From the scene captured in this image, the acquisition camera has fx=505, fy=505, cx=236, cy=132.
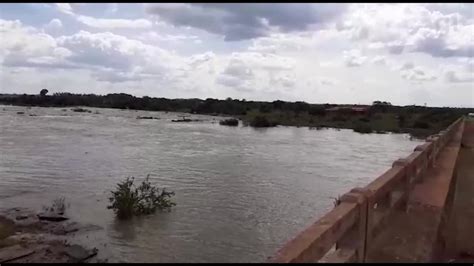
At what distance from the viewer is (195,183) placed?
22656mm

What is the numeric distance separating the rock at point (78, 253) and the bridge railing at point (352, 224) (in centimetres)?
931

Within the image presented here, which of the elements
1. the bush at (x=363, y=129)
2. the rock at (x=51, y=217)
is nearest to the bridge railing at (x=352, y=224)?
the rock at (x=51, y=217)

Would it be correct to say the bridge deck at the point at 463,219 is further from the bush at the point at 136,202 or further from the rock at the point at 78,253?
the bush at the point at 136,202

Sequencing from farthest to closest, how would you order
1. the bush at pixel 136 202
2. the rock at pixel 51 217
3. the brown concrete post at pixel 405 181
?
1. the bush at pixel 136 202
2. the rock at pixel 51 217
3. the brown concrete post at pixel 405 181

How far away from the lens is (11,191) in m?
20.2

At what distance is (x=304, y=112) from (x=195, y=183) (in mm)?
69836

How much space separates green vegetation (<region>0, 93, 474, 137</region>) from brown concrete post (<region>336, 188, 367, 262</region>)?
2232 inches

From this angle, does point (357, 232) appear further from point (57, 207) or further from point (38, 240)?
point (57, 207)

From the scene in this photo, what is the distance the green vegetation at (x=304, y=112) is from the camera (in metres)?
67.4

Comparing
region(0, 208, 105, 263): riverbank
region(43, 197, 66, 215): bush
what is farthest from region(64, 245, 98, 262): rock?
region(43, 197, 66, 215): bush

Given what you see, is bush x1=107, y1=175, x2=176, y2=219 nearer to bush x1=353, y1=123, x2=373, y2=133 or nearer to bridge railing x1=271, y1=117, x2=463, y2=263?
bridge railing x1=271, y1=117, x2=463, y2=263

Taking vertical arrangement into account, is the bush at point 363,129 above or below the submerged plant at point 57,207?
above

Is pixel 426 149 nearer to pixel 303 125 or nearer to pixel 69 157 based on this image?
pixel 69 157

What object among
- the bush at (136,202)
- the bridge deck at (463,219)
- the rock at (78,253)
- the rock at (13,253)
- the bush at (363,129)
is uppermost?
the bush at (363,129)
